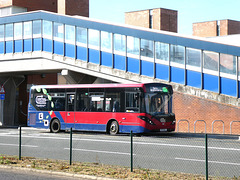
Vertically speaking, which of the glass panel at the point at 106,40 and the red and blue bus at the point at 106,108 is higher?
the glass panel at the point at 106,40

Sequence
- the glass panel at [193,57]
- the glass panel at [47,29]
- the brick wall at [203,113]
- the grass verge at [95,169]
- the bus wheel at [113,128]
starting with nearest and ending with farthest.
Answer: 1. the grass verge at [95,169]
2. the bus wheel at [113,128]
3. the brick wall at [203,113]
4. the glass panel at [193,57]
5. the glass panel at [47,29]

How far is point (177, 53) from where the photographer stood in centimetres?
3052

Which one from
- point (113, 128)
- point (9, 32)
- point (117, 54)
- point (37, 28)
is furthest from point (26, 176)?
point (9, 32)

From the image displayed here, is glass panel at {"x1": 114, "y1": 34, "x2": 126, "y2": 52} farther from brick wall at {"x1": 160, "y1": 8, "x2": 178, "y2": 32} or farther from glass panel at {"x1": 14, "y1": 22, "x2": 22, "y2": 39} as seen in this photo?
brick wall at {"x1": 160, "y1": 8, "x2": 178, "y2": 32}

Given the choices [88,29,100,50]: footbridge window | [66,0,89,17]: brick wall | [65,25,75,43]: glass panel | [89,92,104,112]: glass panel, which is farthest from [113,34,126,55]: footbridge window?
[66,0,89,17]: brick wall

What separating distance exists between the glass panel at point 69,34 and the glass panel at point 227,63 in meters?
12.3

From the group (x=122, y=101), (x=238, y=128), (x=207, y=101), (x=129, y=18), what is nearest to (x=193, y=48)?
(x=207, y=101)

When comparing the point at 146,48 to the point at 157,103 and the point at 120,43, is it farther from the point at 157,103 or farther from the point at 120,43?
the point at 157,103

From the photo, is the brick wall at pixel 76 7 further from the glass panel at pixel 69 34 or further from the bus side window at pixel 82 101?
the bus side window at pixel 82 101

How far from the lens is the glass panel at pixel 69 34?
→ 35000mm

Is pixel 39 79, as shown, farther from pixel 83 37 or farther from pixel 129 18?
pixel 129 18

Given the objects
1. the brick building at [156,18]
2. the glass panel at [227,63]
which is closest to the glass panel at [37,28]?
the glass panel at [227,63]

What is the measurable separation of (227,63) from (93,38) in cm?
1079

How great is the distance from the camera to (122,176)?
1030 cm
